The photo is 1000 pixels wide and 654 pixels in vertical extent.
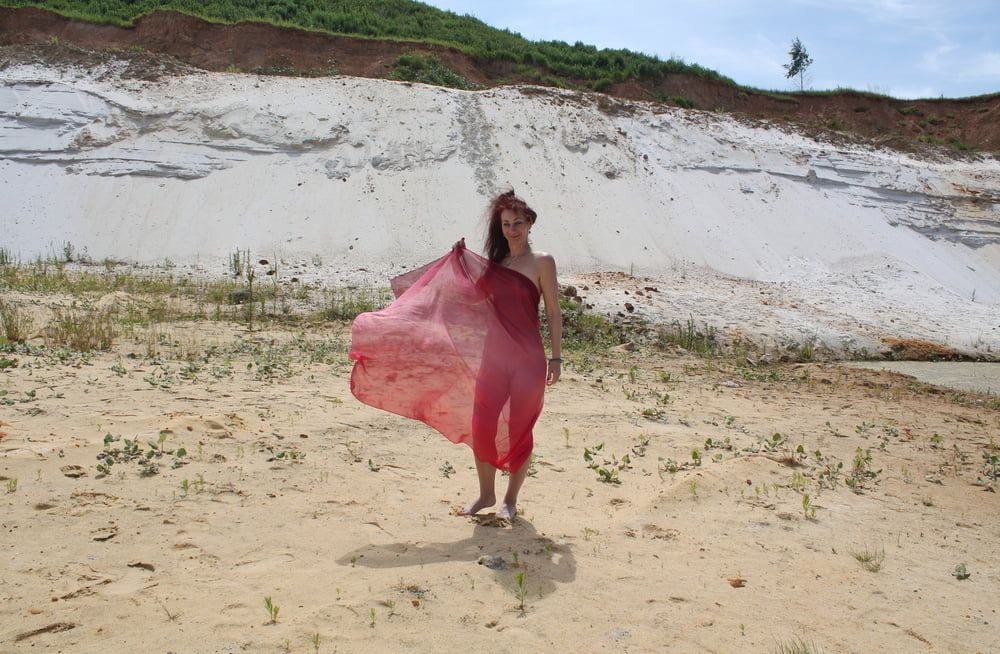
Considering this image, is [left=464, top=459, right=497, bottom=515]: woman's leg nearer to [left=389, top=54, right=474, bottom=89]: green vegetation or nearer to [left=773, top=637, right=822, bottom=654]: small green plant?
[left=773, top=637, right=822, bottom=654]: small green plant

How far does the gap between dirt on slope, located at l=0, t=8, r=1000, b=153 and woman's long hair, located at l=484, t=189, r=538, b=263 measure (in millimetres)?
18896

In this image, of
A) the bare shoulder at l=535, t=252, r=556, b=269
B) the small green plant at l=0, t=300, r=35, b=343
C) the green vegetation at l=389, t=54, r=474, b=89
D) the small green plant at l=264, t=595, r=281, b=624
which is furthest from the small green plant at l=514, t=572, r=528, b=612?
the green vegetation at l=389, t=54, r=474, b=89

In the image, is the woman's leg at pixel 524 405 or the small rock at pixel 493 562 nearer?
the small rock at pixel 493 562

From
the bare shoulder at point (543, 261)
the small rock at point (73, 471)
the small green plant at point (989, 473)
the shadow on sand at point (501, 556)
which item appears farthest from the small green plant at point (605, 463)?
the small rock at point (73, 471)

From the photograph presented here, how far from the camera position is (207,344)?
776 cm

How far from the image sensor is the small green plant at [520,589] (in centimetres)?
297

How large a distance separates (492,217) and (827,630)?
228 centimetres

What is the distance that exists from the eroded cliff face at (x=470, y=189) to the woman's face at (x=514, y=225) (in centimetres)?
985

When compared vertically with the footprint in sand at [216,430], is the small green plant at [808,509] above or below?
below

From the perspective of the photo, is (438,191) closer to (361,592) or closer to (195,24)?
(195,24)

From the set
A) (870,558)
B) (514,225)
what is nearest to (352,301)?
(514,225)

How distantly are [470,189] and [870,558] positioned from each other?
1499 cm

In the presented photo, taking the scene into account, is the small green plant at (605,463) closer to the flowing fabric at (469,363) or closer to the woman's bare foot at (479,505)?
the woman's bare foot at (479,505)

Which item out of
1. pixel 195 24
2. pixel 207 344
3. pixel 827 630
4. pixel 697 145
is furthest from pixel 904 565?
pixel 195 24
